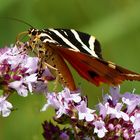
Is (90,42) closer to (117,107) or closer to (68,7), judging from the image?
(117,107)

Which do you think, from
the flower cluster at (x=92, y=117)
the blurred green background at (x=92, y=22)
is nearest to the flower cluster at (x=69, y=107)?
the flower cluster at (x=92, y=117)

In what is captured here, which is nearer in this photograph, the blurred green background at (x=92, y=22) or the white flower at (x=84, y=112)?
the white flower at (x=84, y=112)

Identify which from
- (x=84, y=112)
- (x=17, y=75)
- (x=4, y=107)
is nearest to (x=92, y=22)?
(x=17, y=75)

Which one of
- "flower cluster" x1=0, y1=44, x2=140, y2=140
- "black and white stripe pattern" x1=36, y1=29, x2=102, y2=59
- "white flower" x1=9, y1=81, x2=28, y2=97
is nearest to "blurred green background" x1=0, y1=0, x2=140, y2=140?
"black and white stripe pattern" x1=36, y1=29, x2=102, y2=59

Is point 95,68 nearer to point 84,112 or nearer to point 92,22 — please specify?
point 84,112

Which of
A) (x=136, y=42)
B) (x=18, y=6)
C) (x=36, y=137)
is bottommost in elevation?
(x=36, y=137)

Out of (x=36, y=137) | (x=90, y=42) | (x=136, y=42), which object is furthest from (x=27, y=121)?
(x=136, y=42)

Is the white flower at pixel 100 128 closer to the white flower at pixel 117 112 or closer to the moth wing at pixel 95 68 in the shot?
the white flower at pixel 117 112
